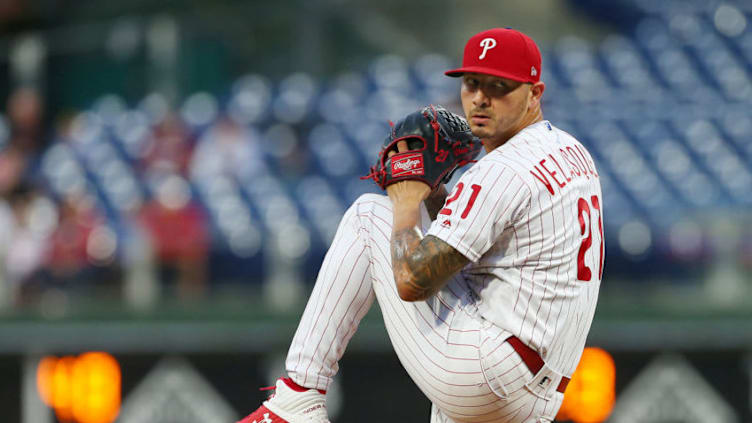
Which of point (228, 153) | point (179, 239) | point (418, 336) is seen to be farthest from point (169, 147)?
point (418, 336)

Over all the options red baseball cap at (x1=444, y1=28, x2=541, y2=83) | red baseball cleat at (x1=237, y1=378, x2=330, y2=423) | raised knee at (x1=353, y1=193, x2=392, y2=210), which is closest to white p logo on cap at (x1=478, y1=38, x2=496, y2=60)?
red baseball cap at (x1=444, y1=28, x2=541, y2=83)

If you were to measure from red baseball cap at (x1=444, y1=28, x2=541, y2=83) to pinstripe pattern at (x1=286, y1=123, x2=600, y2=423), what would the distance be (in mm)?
169

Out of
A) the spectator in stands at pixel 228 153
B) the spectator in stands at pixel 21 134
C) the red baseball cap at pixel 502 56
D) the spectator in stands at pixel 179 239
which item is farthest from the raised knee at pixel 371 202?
the spectator in stands at pixel 21 134

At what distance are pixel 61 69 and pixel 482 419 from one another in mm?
5040

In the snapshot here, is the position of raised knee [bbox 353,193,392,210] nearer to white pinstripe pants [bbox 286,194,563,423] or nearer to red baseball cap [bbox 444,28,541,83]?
white pinstripe pants [bbox 286,194,563,423]

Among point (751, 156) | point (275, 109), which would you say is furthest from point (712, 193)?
point (275, 109)

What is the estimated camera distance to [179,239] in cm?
597

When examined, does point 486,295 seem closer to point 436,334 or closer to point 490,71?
point 436,334

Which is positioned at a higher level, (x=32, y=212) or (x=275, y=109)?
(x=275, y=109)

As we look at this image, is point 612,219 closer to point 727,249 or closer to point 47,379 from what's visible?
point 727,249

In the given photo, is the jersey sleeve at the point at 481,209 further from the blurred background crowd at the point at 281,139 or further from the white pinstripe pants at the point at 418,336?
the blurred background crowd at the point at 281,139

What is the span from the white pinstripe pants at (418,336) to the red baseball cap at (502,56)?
0.43m

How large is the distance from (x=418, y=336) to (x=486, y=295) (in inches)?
7.7

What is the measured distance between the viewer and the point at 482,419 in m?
2.72
